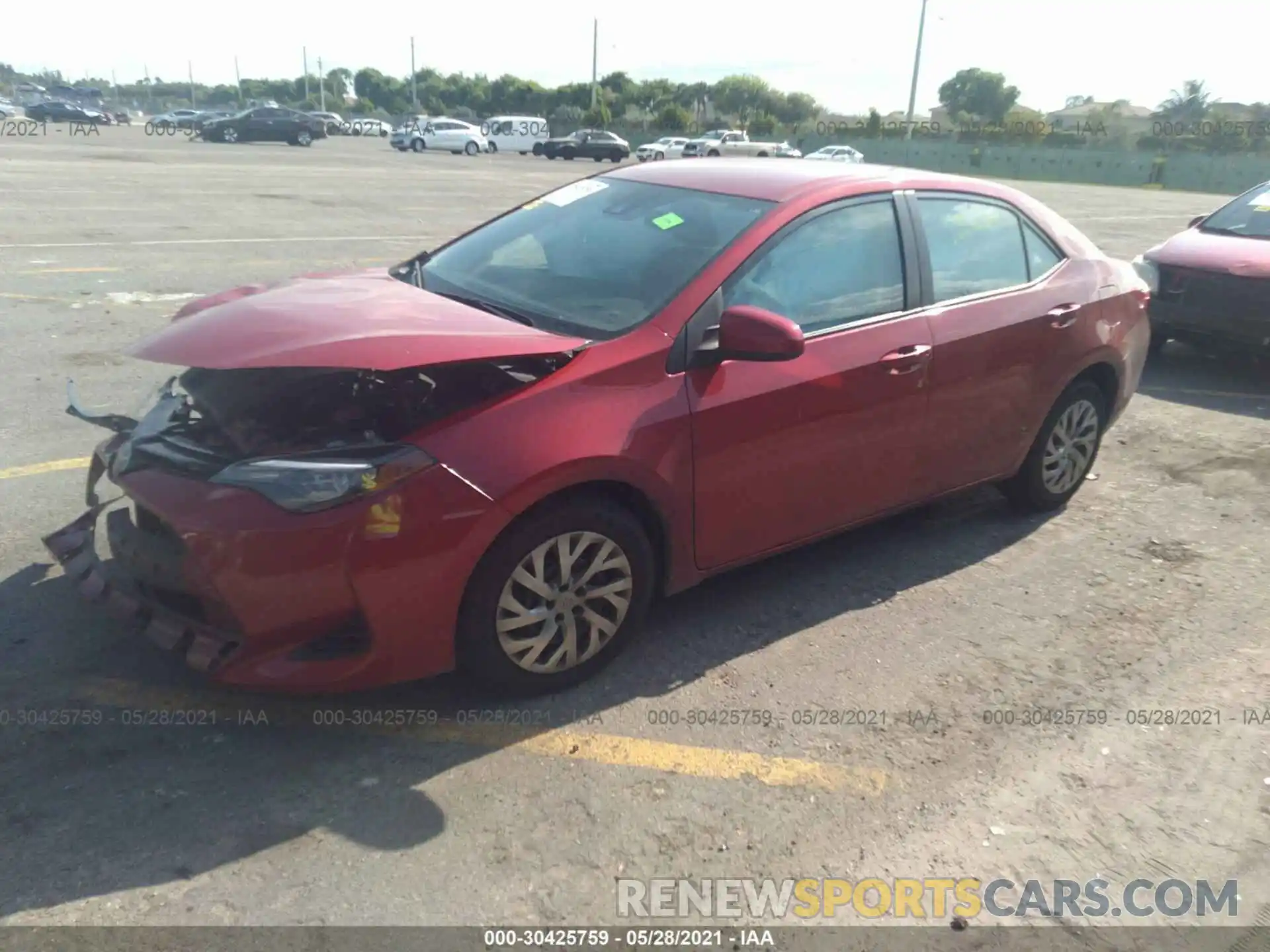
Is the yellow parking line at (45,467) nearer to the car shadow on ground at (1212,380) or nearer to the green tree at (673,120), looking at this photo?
the car shadow on ground at (1212,380)

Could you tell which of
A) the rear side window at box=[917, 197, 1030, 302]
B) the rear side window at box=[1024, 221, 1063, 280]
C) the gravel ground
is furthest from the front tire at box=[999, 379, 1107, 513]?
the rear side window at box=[917, 197, 1030, 302]

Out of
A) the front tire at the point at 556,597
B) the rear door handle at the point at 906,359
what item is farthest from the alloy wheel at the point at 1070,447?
the front tire at the point at 556,597

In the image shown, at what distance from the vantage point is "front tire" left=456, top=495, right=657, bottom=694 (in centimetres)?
323

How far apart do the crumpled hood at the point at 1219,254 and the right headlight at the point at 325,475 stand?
24.3 feet

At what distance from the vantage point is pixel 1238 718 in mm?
3676

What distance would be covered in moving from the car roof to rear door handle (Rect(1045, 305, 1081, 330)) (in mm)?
574

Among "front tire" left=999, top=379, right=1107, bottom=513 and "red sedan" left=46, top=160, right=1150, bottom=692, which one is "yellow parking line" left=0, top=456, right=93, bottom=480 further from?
"front tire" left=999, top=379, right=1107, bottom=513

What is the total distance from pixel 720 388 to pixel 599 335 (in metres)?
0.47

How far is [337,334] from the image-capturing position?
3160 mm

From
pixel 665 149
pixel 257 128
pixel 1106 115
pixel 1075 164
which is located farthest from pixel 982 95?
pixel 257 128

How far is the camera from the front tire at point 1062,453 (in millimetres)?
5121

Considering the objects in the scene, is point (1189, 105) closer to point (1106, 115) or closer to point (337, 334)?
point (1106, 115)

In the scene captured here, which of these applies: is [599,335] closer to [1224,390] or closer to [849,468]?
[849,468]

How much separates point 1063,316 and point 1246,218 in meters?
5.50
